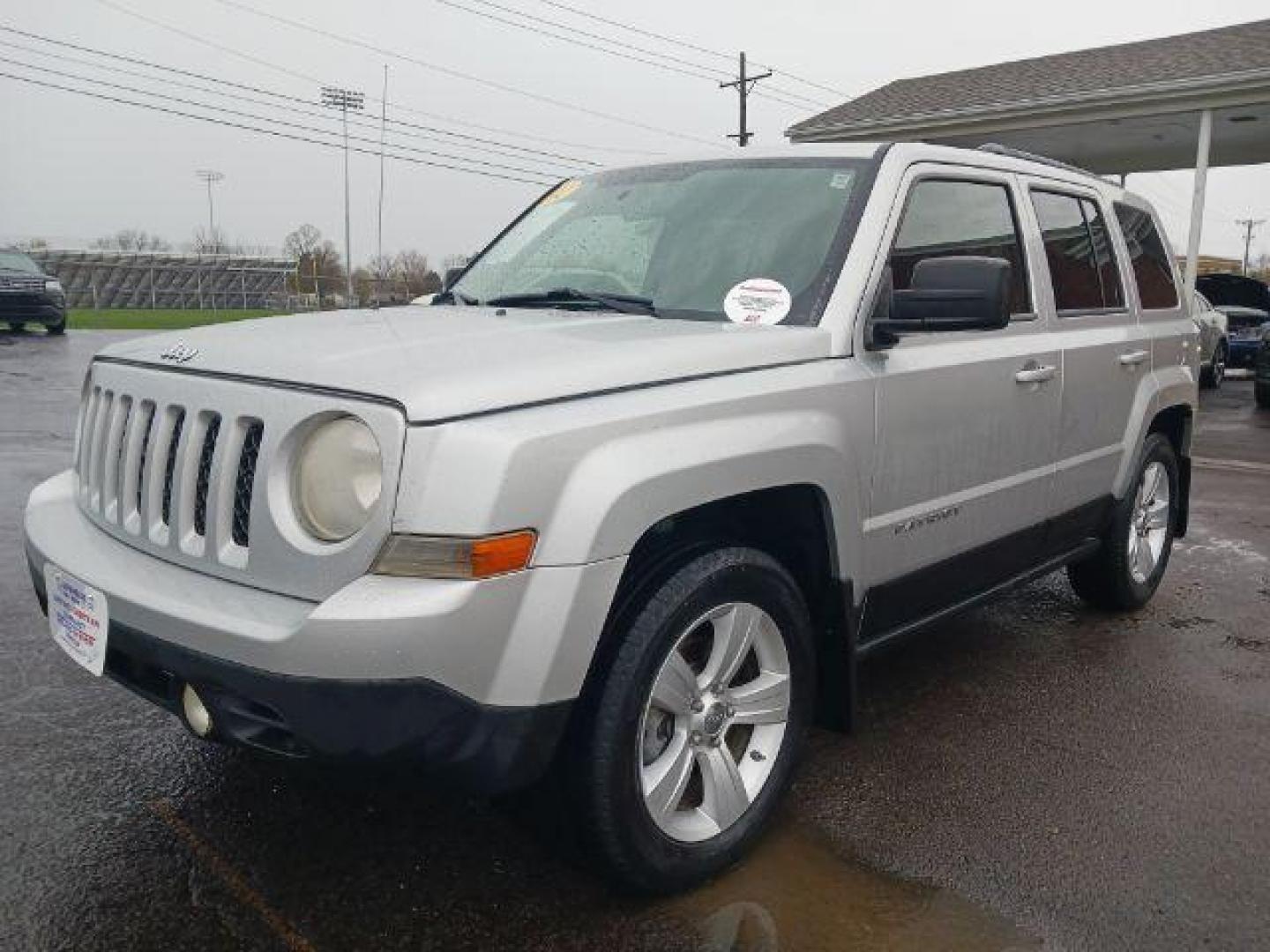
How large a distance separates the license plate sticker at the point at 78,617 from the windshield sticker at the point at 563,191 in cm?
220

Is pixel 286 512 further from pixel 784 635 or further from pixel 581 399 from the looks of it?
pixel 784 635

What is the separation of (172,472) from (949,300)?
1958 mm

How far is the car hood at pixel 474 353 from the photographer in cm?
211

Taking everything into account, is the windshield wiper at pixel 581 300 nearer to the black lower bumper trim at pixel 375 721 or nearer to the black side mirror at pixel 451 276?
the black side mirror at pixel 451 276

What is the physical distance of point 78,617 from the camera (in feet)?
8.00

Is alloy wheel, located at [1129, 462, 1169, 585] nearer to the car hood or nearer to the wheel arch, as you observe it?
the wheel arch

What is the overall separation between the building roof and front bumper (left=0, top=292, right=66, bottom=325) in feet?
46.8

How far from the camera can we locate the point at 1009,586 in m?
3.70

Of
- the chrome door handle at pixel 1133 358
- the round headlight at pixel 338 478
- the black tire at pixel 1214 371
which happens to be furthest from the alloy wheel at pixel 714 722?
the black tire at pixel 1214 371

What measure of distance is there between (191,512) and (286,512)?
315 millimetres

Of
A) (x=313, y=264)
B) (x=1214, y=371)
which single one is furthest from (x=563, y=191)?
(x=313, y=264)

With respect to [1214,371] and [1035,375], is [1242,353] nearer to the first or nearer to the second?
[1214,371]

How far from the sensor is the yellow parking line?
2238mm

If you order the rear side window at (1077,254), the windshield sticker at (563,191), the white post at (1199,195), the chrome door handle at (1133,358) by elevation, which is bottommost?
the chrome door handle at (1133,358)
